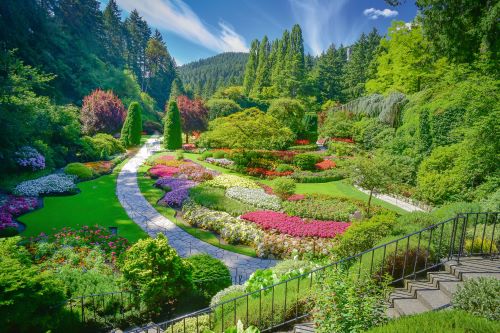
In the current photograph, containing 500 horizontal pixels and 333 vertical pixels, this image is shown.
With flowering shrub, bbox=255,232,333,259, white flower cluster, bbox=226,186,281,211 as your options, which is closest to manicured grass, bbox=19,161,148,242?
flowering shrub, bbox=255,232,333,259

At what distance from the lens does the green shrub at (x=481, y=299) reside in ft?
13.4

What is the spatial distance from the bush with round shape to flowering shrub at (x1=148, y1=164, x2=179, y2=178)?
44.4ft

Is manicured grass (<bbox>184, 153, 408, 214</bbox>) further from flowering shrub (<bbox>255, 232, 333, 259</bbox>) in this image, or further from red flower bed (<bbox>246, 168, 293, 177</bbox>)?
flowering shrub (<bbox>255, 232, 333, 259</bbox>)

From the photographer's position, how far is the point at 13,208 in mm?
12938

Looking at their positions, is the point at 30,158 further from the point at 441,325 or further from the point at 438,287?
the point at 441,325

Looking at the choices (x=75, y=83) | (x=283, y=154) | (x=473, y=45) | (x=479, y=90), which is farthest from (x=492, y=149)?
(x=75, y=83)

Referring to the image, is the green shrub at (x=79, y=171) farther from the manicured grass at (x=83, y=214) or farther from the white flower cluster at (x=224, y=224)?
the white flower cluster at (x=224, y=224)

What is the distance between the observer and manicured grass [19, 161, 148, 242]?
11883 mm

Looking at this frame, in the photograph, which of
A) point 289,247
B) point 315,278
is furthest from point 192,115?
point 315,278

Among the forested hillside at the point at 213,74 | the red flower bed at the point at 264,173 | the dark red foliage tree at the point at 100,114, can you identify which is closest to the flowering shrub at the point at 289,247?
the red flower bed at the point at 264,173

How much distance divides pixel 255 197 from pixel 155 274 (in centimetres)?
973

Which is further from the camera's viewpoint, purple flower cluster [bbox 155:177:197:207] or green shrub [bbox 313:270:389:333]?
purple flower cluster [bbox 155:177:197:207]

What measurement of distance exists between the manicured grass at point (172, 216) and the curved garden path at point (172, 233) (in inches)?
7.5

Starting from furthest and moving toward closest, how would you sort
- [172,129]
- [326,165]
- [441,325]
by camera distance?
[172,129] → [326,165] → [441,325]
